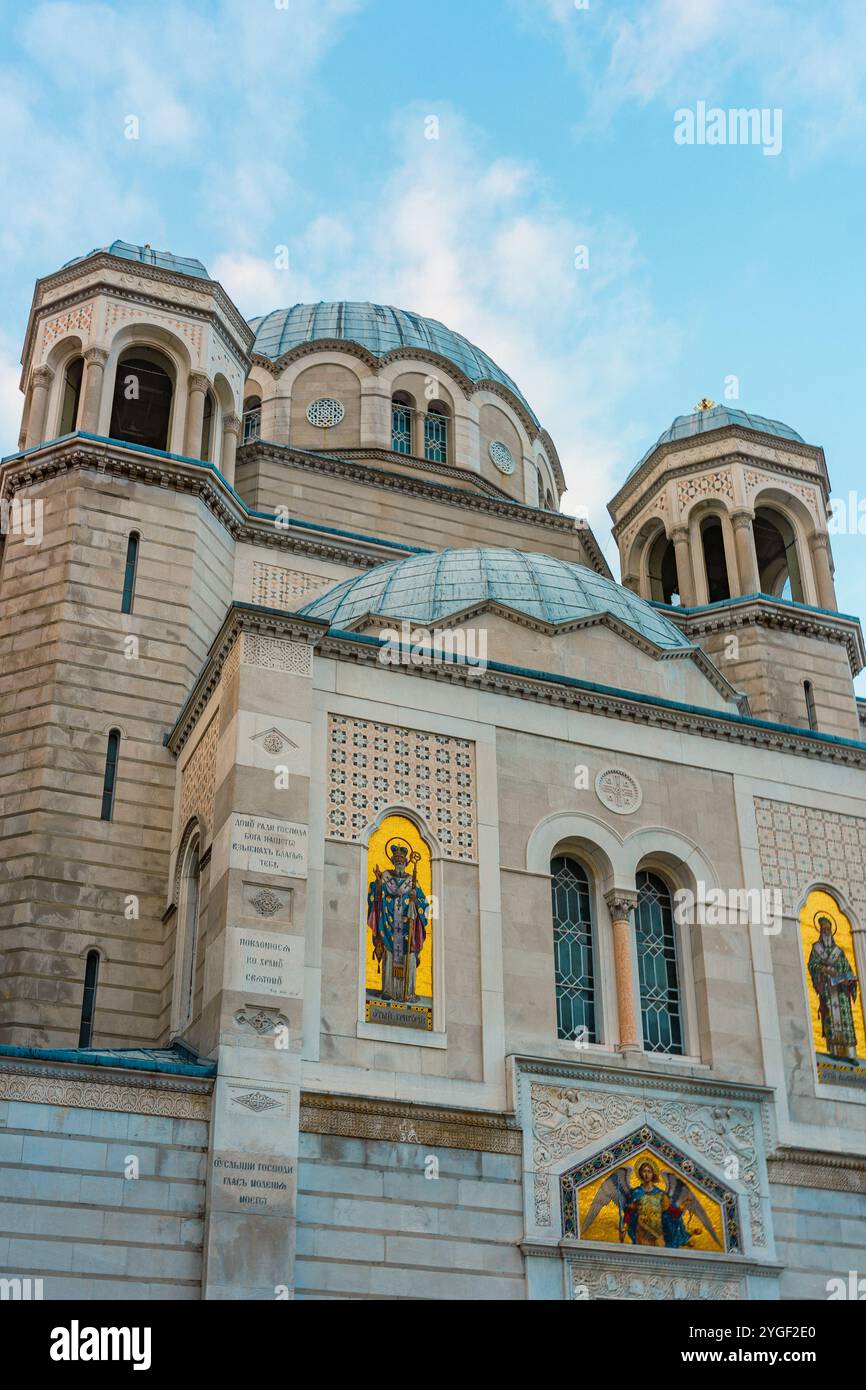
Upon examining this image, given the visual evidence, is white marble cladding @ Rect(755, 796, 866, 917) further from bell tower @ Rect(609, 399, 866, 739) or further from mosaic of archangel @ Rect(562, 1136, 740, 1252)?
bell tower @ Rect(609, 399, 866, 739)

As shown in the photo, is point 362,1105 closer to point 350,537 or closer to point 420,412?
point 350,537

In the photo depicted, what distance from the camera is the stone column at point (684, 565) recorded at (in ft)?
113

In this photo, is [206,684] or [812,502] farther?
[812,502]

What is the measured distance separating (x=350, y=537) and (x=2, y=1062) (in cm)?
1615

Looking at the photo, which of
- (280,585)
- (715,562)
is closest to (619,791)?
(280,585)

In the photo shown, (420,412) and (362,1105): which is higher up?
(420,412)

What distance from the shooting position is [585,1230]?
1891 centimetres

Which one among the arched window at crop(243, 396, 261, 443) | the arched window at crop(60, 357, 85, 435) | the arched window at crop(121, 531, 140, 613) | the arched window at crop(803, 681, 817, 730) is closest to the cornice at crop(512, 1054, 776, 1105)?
the arched window at crop(121, 531, 140, 613)

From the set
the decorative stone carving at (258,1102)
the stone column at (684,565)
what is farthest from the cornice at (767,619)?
the decorative stone carving at (258,1102)

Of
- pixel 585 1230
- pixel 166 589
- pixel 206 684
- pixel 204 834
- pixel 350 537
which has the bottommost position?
pixel 585 1230

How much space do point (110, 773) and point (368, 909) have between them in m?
6.32

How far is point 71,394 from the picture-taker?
29828 mm
